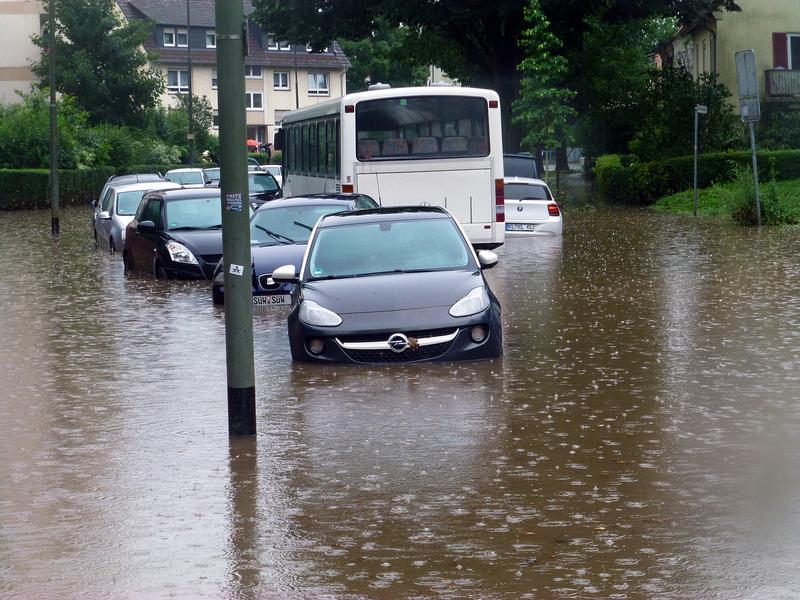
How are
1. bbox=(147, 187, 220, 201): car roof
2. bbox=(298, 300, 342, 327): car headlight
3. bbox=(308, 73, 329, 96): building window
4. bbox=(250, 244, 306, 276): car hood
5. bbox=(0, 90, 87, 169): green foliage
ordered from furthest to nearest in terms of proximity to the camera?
1. bbox=(308, 73, 329, 96): building window
2. bbox=(0, 90, 87, 169): green foliage
3. bbox=(147, 187, 220, 201): car roof
4. bbox=(250, 244, 306, 276): car hood
5. bbox=(298, 300, 342, 327): car headlight

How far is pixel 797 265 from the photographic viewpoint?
22422 mm

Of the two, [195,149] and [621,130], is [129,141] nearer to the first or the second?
[195,149]

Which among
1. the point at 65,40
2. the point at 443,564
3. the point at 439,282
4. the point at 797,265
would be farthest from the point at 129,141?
the point at 443,564

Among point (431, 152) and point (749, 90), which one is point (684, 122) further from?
point (431, 152)

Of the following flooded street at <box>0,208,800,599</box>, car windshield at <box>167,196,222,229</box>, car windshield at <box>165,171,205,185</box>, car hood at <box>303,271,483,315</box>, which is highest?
car windshield at <box>165,171,205,185</box>

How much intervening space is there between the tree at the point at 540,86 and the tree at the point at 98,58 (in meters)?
25.1

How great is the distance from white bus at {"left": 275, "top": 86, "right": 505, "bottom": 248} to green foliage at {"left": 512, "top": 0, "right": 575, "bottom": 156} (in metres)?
18.6

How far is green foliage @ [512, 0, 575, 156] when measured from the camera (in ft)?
146

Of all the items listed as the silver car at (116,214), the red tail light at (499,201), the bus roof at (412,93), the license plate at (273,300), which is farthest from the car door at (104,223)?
the license plate at (273,300)

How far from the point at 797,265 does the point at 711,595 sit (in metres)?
17.1

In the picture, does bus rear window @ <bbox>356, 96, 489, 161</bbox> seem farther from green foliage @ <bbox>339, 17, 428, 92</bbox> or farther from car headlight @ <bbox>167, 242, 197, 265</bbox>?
green foliage @ <bbox>339, 17, 428, 92</bbox>

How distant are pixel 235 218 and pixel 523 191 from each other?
21219 millimetres

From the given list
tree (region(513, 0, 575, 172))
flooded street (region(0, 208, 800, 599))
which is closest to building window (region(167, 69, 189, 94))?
tree (region(513, 0, 575, 172))

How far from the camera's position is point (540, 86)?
1884 inches
